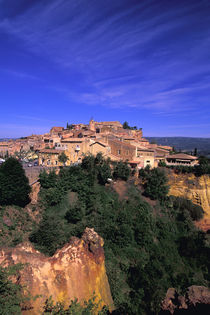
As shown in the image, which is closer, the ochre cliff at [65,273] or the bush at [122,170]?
the ochre cliff at [65,273]

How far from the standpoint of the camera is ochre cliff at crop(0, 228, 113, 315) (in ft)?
38.6

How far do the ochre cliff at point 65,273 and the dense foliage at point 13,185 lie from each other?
330 inches

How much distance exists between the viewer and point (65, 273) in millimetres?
13055

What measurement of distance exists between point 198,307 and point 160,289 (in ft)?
24.7

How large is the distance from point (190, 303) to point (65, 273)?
7.95 meters

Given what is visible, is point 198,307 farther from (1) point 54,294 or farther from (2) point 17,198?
(2) point 17,198

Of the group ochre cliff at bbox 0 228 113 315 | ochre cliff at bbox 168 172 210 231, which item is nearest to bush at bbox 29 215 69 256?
ochre cliff at bbox 0 228 113 315

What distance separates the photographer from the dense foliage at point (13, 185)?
2119cm

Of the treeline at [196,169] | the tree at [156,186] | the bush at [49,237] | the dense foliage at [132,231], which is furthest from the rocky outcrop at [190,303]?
the treeline at [196,169]

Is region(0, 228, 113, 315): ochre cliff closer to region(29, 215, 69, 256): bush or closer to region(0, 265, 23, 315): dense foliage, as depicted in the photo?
region(0, 265, 23, 315): dense foliage

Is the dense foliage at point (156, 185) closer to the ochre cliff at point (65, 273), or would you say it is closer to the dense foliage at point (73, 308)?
the ochre cliff at point (65, 273)

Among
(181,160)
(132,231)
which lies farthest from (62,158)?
(181,160)

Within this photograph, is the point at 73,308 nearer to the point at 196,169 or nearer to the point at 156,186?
the point at 156,186

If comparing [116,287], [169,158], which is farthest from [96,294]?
[169,158]
